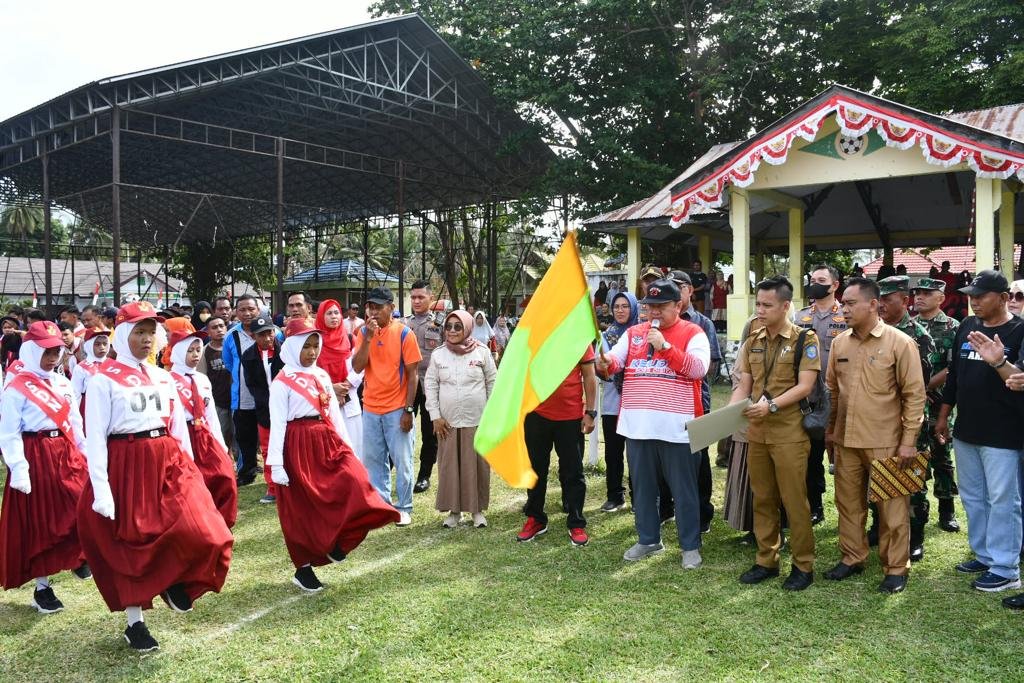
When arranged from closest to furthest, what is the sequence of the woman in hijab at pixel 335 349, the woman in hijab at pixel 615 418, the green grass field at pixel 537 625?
the green grass field at pixel 537 625, the woman in hijab at pixel 615 418, the woman in hijab at pixel 335 349

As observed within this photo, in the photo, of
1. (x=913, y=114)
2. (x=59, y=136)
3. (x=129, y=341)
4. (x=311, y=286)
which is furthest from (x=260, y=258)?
(x=129, y=341)

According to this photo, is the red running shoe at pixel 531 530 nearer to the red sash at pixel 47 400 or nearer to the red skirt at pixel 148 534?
the red skirt at pixel 148 534

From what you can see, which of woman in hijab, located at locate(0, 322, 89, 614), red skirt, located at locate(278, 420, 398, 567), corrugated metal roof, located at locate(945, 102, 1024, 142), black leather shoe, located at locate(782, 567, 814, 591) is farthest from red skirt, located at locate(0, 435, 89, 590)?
corrugated metal roof, located at locate(945, 102, 1024, 142)

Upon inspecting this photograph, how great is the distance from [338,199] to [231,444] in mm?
22231

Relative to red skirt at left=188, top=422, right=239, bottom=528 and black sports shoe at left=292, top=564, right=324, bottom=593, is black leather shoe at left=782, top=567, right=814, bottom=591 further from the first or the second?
red skirt at left=188, top=422, right=239, bottom=528

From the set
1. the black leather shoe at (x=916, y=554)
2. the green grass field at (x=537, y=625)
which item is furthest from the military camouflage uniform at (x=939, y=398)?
the black leather shoe at (x=916, y=554)

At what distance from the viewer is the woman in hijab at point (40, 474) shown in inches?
173

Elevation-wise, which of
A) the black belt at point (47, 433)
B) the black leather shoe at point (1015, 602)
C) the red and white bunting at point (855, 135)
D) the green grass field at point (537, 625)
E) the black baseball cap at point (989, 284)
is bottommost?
the green grass field at point (537, 625)

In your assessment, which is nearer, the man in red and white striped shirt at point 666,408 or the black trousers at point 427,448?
the man in red and white striped shirt at point 666,408

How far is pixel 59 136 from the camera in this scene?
19.6 m

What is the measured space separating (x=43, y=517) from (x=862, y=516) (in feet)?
15.9

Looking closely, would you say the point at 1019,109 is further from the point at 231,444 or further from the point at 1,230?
the point at 1,230

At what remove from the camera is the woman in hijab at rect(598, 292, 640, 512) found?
628cm

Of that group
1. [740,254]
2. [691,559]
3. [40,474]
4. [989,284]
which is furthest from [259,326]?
[740,254]
